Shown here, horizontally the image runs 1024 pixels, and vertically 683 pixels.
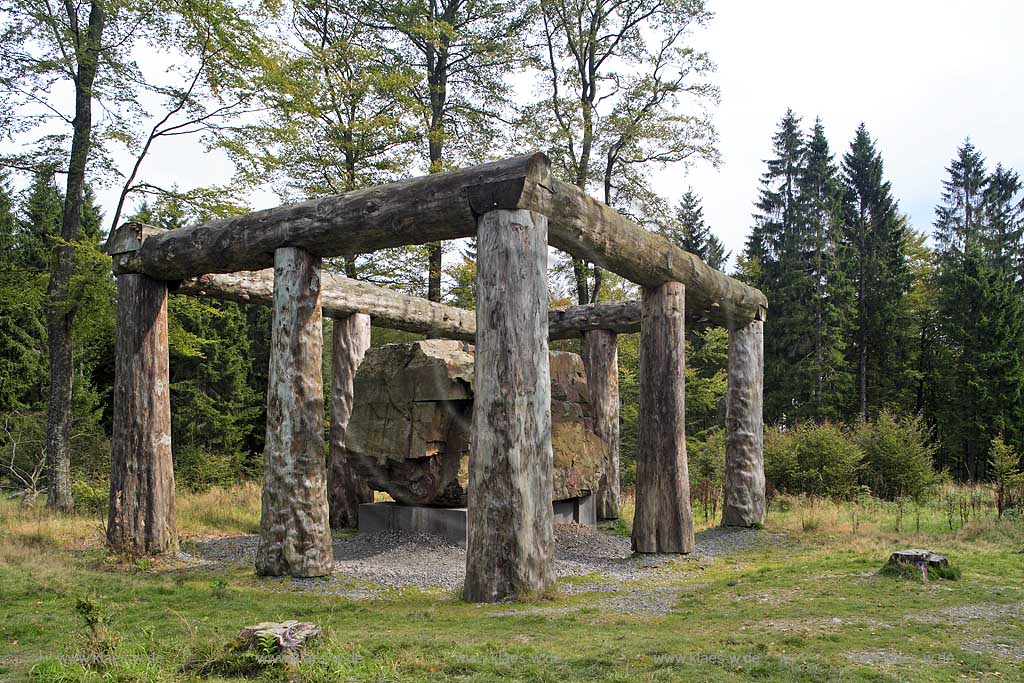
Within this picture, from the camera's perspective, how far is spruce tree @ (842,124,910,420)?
2984 centimetres

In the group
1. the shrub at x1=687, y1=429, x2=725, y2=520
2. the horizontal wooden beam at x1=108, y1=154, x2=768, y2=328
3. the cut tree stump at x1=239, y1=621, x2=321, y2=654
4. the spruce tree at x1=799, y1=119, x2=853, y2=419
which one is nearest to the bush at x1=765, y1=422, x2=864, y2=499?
the shrub at x1=687, y1=429, x2=725, y2=520

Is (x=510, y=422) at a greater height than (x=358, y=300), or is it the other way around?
(x=358, y=300)

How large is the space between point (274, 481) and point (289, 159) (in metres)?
11.6

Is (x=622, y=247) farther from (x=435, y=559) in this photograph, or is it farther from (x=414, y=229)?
(x=435, y=559)

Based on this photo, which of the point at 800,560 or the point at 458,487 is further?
the point at 458,487

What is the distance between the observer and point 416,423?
10.5 metres

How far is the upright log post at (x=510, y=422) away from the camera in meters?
6.55

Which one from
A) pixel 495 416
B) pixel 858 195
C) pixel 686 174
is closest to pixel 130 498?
pixel 495 416

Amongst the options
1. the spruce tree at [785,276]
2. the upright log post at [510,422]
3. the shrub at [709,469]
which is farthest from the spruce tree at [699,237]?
the upright log post at [510,422]

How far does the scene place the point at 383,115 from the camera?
59.6 feet

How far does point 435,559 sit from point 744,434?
562 centimetres

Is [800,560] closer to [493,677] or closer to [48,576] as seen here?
[493,677]

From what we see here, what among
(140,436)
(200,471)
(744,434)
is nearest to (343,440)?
(140,436)

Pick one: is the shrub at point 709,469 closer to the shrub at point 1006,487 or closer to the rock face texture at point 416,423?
the shrub at point 1006,487
